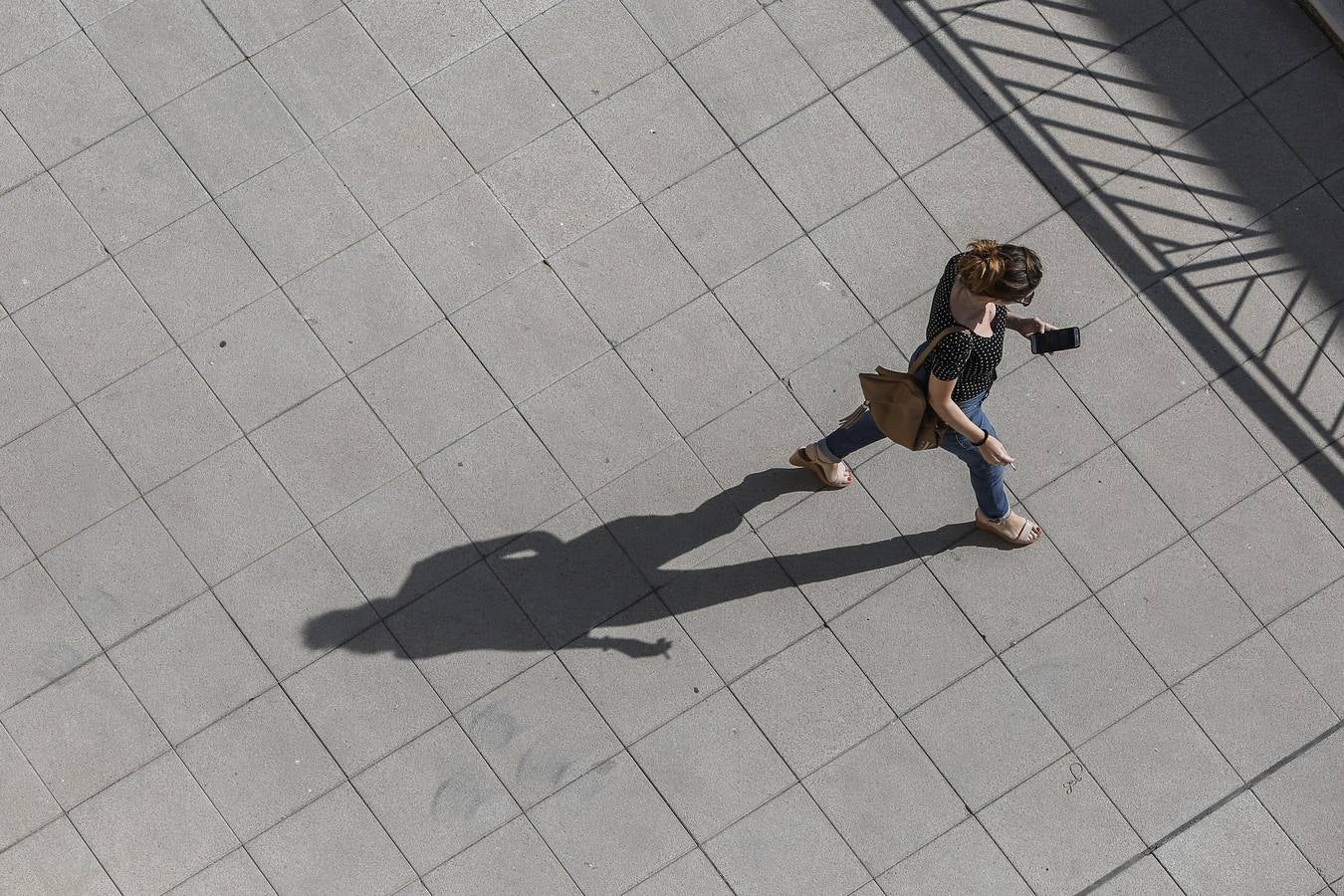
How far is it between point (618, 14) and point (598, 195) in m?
1.05

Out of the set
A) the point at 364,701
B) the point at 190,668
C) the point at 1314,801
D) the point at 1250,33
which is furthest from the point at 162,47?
the point at 1314,801

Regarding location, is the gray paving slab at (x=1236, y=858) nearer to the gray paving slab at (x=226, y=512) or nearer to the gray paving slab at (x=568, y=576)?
the gray paving slab at (x=568, y=576)

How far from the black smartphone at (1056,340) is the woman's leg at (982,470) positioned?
0.34 metres

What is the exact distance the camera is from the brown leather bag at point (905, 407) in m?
5.41

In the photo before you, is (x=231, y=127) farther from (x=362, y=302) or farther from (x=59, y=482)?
(x=59, y=482)

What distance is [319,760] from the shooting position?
20.3 ft

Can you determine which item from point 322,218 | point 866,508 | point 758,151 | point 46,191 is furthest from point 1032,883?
point 46,191

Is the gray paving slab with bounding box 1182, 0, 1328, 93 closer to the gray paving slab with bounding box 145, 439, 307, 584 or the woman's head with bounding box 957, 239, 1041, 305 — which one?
the woman's head with bounding box 957, 239, 1041, 305

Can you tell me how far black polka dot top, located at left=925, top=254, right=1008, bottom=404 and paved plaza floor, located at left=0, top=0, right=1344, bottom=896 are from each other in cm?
124

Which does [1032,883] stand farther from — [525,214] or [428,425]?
[525,214]

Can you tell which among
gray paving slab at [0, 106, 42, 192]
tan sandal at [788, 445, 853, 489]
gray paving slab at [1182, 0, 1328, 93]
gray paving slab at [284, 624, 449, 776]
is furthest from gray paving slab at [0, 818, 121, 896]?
gray paving slab at [1182, 0, 1328, 93]

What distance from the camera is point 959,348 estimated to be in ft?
17.0

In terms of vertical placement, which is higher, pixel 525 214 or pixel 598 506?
pixel 525 214

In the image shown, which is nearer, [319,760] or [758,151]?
[319,760]
